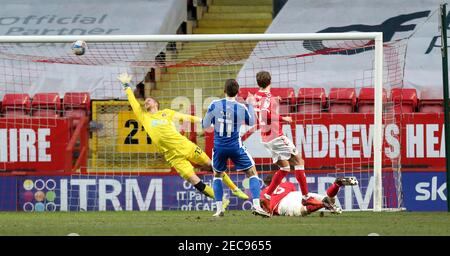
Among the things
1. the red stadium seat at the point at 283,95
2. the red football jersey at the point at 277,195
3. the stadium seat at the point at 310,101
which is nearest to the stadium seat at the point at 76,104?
the red stadium seat at the point at 283,95

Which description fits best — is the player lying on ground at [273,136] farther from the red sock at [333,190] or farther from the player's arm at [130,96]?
the player's arm at [130,96]

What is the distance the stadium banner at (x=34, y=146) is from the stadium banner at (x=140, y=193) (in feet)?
0.67

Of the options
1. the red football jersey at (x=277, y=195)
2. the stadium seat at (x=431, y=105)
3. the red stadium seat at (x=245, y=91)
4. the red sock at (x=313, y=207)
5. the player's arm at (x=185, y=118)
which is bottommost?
the red sock at (x=313, y=207)

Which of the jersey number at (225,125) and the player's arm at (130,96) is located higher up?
the player's arm at (130,96)

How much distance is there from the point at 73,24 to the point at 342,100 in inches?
238

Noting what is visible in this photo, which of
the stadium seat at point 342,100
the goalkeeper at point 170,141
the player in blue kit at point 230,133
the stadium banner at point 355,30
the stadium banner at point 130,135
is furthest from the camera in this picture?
the stadium banner at point 355,30

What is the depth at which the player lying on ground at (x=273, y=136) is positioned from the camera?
15617 millimetres

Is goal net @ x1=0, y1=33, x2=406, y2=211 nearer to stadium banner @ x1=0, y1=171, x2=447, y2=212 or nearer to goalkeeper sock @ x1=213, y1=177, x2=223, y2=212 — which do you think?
stadium banner @ x1=0, y1=171, x2=447, y2=212

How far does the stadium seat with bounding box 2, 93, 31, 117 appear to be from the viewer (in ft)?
63.6

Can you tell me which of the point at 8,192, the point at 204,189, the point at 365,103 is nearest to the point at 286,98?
the point at 365,103

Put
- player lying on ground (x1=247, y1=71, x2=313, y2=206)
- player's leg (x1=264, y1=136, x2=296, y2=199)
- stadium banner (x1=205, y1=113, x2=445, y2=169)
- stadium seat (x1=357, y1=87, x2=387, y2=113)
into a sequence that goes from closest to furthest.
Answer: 1. player lying on ground (x1=247, y1=71, x2=313, y2=206)
2. player's leg (x1=264, y1=136, x2=296, y2=199)
3. stadium banner (x1=205, y1=113, x2=445, y2=169)
4. stadium seat (x1=357, y1=87, x2=387, y2=113)

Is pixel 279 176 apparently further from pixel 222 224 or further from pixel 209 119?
pixel 222 224

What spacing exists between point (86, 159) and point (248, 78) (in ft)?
8.99

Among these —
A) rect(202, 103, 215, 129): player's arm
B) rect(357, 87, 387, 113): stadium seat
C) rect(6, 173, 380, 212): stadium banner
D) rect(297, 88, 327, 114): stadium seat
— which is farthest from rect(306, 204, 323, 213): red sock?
rect(357, 87, 387, 113): stadium seat
